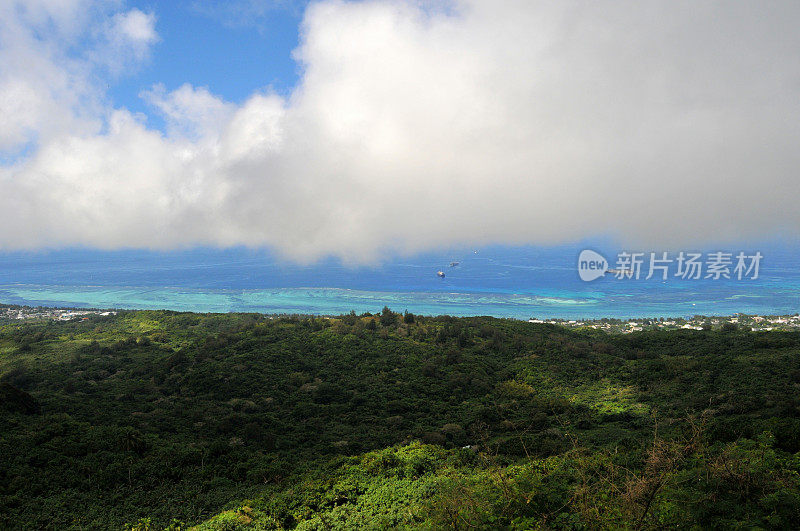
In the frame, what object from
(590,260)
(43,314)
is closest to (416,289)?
(590,260)

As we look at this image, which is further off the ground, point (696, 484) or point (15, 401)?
point (696, 484)

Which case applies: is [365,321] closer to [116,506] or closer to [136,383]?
[136,383]

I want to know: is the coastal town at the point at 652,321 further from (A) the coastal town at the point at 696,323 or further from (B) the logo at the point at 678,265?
(B) the logo at the point at 678,265

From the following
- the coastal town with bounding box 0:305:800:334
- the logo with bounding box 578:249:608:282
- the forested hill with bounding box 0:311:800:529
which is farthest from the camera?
the logo with bounding box 578:249:608:282

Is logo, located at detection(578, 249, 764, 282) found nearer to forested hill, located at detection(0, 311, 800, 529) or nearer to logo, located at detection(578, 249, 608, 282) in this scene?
logo, located at detection(578, 249, 608, 282)

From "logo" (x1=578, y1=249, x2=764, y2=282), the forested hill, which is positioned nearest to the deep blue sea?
"logo" (x1=578, y1=249, x2=764, y2=282)

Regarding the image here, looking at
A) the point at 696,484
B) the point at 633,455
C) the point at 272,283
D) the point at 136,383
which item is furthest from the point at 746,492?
the point at 272,283
